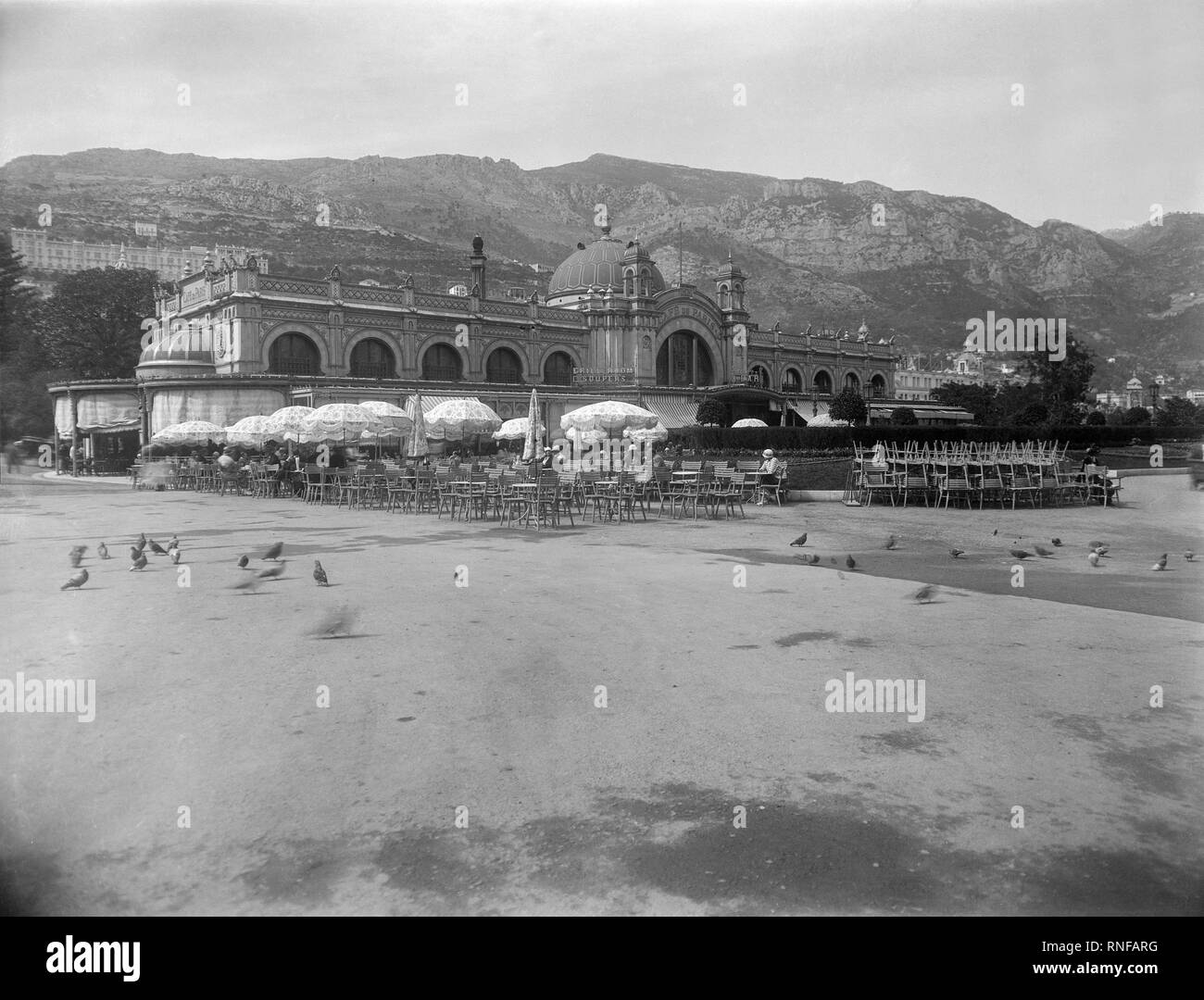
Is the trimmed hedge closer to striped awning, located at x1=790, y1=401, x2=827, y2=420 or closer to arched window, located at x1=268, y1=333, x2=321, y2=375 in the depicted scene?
striped awning, located at x1=790, y1=401, x2=827, y2=420

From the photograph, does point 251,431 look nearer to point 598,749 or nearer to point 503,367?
point 503,367

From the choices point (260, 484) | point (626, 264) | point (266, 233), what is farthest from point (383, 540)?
point (266, 233)

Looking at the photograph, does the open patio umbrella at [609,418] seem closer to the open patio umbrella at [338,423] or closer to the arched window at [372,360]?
the open patio umbrella at [338,423]

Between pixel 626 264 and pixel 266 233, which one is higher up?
pixel 266 233

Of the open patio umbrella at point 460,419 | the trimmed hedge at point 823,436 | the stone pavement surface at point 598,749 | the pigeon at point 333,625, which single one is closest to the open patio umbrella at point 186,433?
the open patio umbrella at point 460,419

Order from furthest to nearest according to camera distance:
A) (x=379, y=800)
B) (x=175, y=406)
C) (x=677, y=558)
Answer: (x=175, y=406) → (x=677, y=558) → (x=379, y=800)

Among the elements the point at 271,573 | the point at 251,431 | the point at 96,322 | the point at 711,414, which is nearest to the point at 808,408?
the point at 711,414

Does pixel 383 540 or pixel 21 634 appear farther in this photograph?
pixel 383 540
